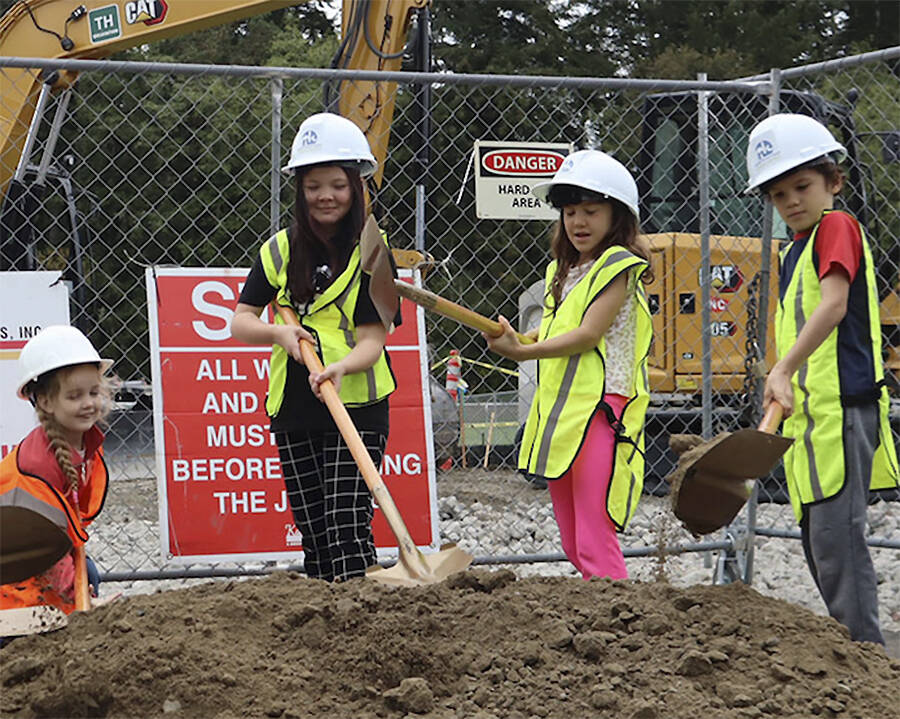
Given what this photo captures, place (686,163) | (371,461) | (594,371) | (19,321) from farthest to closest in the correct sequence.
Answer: (686,163), (19,321), (594,371), (371,461)

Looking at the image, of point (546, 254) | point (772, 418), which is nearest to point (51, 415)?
point (772, 418)

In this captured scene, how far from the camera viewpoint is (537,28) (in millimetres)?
22328

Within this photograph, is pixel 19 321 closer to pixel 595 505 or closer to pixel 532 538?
pixel 595 505

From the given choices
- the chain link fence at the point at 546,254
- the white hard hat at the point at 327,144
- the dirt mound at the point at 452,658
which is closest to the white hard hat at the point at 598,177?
the white hard hat at the point at 327,144

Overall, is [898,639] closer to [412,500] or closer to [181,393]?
[412,500]

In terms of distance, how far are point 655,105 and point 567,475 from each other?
249 inches

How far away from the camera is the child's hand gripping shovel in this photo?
320 cm

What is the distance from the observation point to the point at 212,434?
4953 mm

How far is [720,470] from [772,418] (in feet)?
0.74

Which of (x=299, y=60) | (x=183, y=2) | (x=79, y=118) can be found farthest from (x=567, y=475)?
(x=299, y=60)

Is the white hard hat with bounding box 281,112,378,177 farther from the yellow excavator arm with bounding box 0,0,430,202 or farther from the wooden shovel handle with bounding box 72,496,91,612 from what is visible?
the yellow excavator arm with bounding box 0,0,430,202

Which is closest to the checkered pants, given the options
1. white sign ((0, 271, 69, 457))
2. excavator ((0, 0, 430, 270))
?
white sign ((0, 271, 69, 457))

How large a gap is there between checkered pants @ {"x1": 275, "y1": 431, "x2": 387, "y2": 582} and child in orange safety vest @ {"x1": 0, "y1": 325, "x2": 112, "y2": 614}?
1.87ft

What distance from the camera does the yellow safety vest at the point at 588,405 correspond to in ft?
12.2
